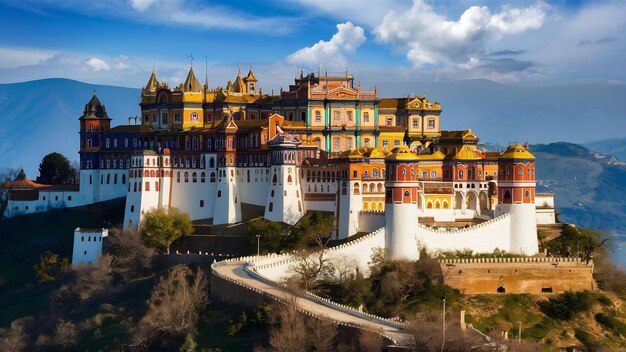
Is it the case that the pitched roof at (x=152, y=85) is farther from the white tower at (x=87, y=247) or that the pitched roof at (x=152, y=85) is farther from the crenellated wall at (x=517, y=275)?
the crenellated wall at (x=517, y=275)

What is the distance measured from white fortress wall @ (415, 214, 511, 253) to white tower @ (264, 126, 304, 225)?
42.6 ft

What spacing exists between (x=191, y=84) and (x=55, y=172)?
21147mm

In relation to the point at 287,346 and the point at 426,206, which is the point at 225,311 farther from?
the point at 426,206

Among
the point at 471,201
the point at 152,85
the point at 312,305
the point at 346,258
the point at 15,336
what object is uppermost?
the point at 152,85

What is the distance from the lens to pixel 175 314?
82.4 metres

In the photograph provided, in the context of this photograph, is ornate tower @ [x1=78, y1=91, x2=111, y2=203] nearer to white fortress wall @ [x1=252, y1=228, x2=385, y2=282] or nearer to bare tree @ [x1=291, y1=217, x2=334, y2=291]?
white fortress wall @ [x1=252, y1=228, x2=385, y2=282]

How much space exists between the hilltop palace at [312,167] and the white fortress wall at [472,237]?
10 cm

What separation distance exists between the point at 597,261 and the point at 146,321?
3655 centimetres

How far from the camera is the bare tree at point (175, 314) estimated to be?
81.9m

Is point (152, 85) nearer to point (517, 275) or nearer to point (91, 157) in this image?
point (91, 157)

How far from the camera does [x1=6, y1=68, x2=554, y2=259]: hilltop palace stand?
9225 cm

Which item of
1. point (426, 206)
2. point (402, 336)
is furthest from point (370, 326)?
point (426, 206)

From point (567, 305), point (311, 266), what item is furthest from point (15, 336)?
point (567, 305)

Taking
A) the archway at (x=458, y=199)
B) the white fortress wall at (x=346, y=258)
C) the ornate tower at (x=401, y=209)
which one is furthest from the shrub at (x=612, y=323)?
the archway at (x=458, y=199)
